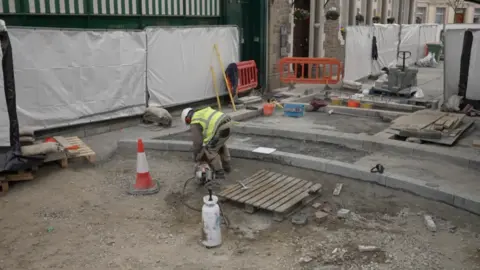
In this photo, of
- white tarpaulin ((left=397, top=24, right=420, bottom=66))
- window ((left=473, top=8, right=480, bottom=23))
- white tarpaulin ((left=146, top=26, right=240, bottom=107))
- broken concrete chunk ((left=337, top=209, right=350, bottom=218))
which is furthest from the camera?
window ((left=473, top=8, right=480, bottom=23))

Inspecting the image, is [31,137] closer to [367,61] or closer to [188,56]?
[188,56]

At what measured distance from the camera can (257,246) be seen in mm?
5332

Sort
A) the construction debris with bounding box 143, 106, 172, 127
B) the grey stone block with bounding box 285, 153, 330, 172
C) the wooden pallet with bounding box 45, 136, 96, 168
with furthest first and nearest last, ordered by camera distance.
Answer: the construction debris with bounding box 143, 106, 172, 127 → the grey stone block with bounding box 285, 153, 330, 172 → the wooden pallet with bounding box 45, 136, 96, 168

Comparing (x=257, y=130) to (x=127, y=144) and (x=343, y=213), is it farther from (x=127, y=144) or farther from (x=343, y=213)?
(x=343, y=213)

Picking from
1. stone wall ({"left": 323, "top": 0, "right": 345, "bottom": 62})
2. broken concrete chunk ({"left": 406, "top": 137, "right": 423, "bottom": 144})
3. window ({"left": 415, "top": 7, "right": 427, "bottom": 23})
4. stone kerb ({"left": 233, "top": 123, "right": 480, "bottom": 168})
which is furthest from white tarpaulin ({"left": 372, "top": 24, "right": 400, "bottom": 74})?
window ({"left": 415, "top": 7, "right": 427, "bottom": 23})

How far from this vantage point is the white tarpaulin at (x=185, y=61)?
1112 cm

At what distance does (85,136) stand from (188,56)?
11.4ft

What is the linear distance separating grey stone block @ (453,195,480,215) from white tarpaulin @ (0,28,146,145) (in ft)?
22.9

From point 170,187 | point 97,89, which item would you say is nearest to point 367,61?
point 97,89

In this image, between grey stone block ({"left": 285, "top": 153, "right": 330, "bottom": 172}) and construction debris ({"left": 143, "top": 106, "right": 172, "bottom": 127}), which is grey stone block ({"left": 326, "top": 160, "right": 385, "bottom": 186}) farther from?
construction debris ({"left": 143, "top": 106, "right": 172, "bottom": 127})

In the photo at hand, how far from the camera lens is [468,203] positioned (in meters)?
6.24

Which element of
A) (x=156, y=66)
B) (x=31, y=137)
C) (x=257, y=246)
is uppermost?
(x=156, y=66)

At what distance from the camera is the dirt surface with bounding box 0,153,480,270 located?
4.98 meters

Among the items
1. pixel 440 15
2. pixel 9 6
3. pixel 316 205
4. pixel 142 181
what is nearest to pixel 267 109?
pixel 142 181
